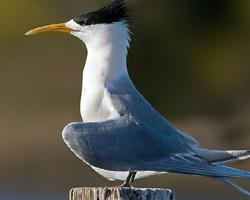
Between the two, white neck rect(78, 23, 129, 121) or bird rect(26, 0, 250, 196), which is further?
white neck rect(78, 23, 129, 121)

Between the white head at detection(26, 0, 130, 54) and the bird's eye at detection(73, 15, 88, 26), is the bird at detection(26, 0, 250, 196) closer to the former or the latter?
the white head at detection(26, 0, 130, 54)

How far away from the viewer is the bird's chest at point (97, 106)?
652cm

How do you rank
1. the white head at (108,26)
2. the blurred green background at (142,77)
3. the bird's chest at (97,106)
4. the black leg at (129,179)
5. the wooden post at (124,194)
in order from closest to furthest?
the wooden post at (124,194) → the black leg at (129,179) → the bird's chest at (97,106) → the white head at (108,26) → the blurred green background at (142,77)

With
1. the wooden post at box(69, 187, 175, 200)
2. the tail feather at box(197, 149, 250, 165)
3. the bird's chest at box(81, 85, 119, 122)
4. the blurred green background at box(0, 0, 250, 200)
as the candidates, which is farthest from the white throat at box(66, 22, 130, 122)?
the blurred green background at box(0, 0, 250, 200)

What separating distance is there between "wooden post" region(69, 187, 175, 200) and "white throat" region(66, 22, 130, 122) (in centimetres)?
90

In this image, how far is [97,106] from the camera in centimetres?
655

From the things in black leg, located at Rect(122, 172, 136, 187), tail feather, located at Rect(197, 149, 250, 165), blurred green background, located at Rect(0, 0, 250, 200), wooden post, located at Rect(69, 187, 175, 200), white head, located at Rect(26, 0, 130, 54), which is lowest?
blurred green background, located at Rect(0, 0, 250, 200)

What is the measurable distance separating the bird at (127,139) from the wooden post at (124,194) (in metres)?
0.54

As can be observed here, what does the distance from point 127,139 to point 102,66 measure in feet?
1.81

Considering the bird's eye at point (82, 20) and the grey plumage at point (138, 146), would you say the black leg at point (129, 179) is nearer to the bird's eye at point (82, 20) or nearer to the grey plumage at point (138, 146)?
the grey plumage at point (138, 146)

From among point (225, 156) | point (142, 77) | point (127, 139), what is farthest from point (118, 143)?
point (142, 77)

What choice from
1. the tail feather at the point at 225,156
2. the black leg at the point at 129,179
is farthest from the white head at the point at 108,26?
the tail feather at the point at 225,156

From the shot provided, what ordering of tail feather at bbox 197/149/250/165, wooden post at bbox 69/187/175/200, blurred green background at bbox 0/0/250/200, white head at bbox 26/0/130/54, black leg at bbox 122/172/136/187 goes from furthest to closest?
blurred green background at bbox 0/0/250/200 < white head at bbox 26/0/130/54 < black leg at bbox 122/172/136/187 < tail feather at bbox 197/149/250/165 < wooden post at bbox 69/187/175/200

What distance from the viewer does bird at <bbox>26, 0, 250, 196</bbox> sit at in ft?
20.6
